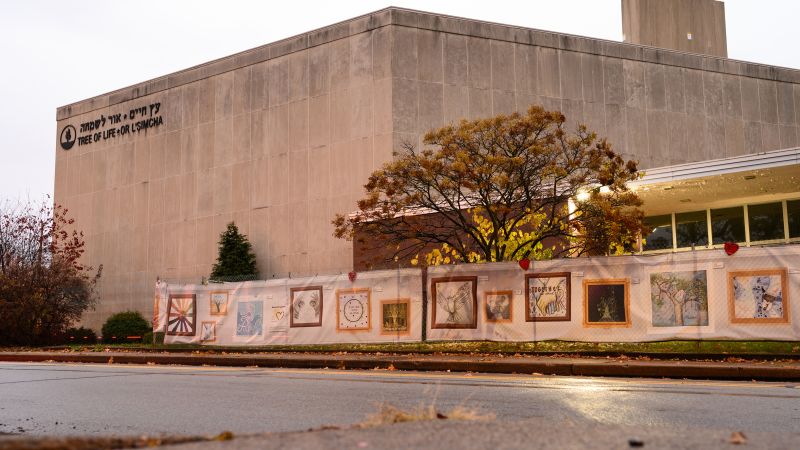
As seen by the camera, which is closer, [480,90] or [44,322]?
[44,322]

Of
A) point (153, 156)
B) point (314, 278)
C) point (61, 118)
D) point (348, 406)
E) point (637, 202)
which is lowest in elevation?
point (348, 406)

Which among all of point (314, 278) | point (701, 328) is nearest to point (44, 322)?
point (314, 278)

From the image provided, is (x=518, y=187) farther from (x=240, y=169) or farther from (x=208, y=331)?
(x=240, y=169)

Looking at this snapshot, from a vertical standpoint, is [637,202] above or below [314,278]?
above

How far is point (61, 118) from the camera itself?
56.2 meters

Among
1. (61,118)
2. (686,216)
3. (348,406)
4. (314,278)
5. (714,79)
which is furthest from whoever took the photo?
(61,118)

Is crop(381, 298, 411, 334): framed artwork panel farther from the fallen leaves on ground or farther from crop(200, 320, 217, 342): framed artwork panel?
the fallen leaves on ground

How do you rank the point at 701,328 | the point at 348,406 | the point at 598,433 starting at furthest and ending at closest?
the point at 701,328
the point at 348,406
the point at 598,433

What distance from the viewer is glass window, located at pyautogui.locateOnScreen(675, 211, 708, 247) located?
36.3 metres

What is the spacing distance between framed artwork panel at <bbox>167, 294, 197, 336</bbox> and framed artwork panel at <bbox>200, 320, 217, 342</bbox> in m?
0.36

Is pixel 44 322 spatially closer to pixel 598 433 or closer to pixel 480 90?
pixel 480 90

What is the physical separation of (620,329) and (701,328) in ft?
5.68

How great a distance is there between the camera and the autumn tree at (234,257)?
140 ft

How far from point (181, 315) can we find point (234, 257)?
15489mm
